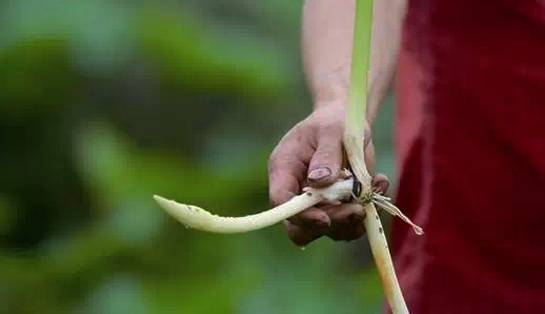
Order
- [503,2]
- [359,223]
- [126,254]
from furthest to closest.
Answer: [126,254] < [503,2] < [359,223]

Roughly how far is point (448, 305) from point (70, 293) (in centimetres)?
Answer: 105

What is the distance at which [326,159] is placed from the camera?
5.04 feet

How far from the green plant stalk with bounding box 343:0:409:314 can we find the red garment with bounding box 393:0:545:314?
310 mm

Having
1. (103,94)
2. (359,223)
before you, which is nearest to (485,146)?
(359,223)

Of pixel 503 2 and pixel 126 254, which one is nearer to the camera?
pixel 503 2

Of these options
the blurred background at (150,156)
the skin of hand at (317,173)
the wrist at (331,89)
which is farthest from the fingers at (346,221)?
the blurred background at (150,156)

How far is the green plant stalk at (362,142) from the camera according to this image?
57.1 inches

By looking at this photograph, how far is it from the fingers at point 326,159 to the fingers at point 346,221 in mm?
23

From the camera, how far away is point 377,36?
1.81 m

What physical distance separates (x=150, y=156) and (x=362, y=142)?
139cm

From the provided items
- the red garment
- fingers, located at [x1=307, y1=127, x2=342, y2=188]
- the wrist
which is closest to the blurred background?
the red garment

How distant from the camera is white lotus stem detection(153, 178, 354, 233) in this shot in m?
1.39

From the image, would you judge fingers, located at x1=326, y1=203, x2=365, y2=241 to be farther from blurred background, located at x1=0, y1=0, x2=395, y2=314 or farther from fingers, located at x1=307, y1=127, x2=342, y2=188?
blurred background, located at x1=0, y1=0, x2=395, y2=314

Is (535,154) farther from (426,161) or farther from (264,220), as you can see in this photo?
(264,220)
